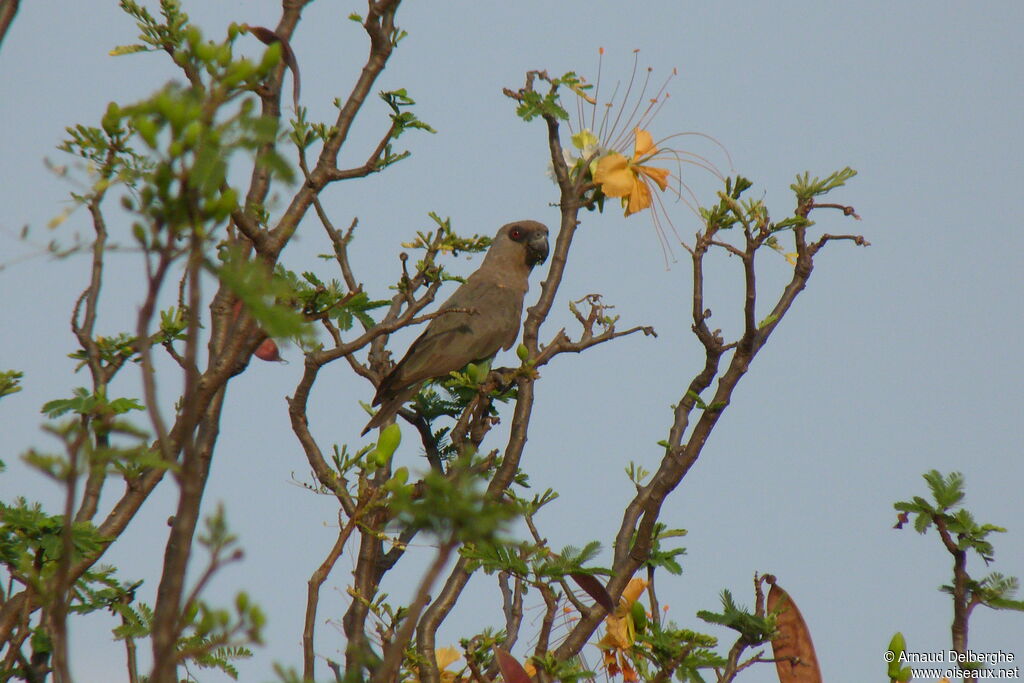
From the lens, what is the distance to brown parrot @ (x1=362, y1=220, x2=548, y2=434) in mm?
6746

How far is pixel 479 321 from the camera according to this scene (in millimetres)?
8070

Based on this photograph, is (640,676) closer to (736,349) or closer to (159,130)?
(736,349)

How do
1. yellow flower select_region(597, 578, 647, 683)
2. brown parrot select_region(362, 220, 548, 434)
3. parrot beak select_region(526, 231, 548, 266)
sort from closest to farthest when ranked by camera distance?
1. yellow flower select_region(597, 578, 647, 683)
2. brown parrot select_region(362, 220, 548, 434)
3. parrot beak select_region(526, 231, 548, 266)

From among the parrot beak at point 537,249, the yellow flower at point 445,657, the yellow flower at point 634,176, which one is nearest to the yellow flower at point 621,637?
the yellow flower at point 445,657

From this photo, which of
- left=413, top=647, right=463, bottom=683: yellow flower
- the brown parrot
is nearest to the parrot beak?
the brown parrot

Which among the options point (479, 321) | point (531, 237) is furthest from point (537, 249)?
point (479, 321)

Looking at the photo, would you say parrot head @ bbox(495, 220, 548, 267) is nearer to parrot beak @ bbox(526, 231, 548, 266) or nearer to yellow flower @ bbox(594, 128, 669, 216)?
parrot beak @ bbox(526, 231, 548, 266)

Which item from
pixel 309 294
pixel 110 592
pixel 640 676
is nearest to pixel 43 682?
pixel 110 592

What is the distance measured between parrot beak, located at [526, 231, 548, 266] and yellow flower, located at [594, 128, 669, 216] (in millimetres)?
4358

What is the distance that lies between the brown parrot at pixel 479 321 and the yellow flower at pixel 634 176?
6.01 ft

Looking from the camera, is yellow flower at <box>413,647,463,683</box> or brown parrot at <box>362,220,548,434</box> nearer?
yellow flower at <box>413,647,463,683</box>

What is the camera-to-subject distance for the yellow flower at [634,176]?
4500mm

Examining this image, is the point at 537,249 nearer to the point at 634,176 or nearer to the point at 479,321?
the point at 479,321

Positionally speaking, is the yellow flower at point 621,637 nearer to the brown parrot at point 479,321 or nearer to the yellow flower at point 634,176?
the yellow flower at point 634,176
